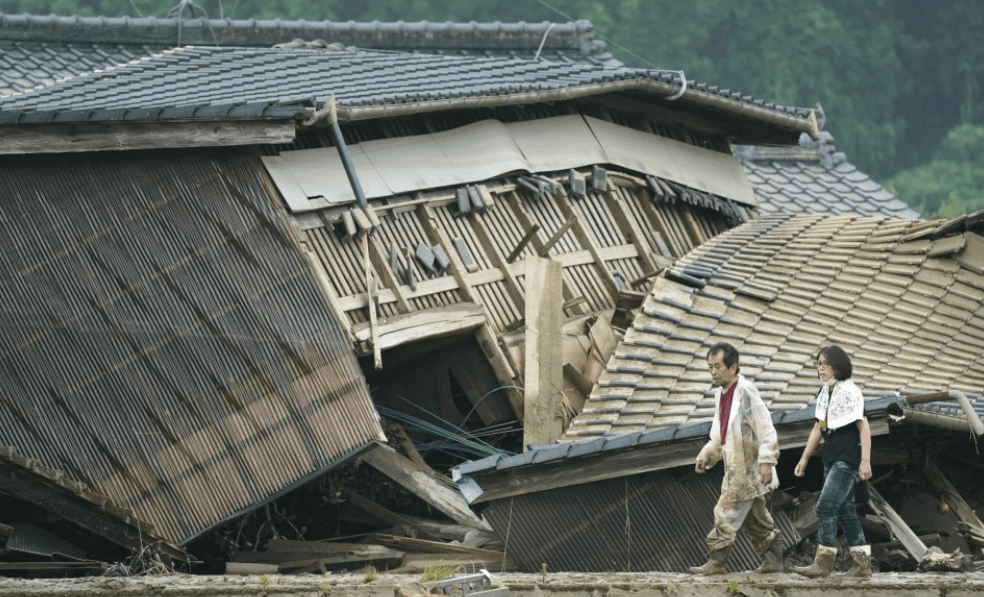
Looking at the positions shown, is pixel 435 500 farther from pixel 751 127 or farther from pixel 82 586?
pixel 751 127


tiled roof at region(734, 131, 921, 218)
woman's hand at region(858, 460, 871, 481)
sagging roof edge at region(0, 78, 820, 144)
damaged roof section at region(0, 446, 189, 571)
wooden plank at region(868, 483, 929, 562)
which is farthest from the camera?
tiled roof at region(734, 131, 921, 218)

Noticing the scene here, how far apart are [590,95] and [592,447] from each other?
5.67m

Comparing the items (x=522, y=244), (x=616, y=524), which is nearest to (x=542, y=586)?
(x=616, y=524)

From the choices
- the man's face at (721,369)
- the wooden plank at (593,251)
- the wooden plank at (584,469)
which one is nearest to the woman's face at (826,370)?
the man's face at (721,369)

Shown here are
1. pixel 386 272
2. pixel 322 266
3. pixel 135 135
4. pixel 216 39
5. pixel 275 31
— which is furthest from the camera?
pixel 275 31

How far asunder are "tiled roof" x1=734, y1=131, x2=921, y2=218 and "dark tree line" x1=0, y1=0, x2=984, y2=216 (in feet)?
92.1

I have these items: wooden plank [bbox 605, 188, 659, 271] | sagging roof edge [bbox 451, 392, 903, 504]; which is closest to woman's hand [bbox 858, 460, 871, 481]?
sagging roof edge [bbox 451, 392, 903, 504]

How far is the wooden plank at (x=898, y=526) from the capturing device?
11156 mm

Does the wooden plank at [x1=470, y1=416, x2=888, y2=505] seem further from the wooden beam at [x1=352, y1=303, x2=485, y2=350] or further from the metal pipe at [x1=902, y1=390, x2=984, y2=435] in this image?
the wooden beam at [x1=352, y1=303, x2=485, y2=350]

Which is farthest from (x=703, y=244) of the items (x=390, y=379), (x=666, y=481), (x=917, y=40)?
(x=917, y=40)

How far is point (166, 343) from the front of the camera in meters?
12.2

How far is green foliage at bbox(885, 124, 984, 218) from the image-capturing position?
46250mm

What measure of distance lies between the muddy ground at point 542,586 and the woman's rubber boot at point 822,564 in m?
0.05

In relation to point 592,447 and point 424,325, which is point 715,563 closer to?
point 592,447
